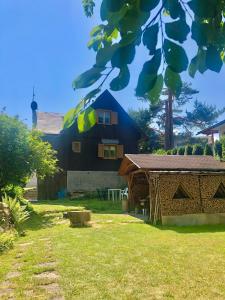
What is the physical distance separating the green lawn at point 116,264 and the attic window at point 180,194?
2.47m

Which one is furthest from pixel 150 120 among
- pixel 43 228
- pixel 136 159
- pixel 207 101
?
pixel 43 228

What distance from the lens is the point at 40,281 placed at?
609 centimetres

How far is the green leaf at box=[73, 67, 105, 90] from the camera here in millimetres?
1374

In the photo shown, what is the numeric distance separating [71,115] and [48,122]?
30.1m

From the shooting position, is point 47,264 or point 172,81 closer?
point 172,81

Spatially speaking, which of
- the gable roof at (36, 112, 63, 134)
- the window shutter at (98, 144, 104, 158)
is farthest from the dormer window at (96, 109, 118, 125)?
the gable roof at (36, 112, 63, 134)

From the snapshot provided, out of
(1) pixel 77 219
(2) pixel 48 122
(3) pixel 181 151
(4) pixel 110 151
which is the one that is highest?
(2) pixel 48 122

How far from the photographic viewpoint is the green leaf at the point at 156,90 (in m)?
1.43

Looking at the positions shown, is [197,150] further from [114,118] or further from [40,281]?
[40,281]

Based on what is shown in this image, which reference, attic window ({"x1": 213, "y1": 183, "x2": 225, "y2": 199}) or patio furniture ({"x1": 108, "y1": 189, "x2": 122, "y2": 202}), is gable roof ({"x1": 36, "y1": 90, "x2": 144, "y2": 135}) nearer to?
patio furniture ({"x1": 108, "y1": 189, "x2": 122, "y2": 202})

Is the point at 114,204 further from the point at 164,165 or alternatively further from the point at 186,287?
the point at 186,287

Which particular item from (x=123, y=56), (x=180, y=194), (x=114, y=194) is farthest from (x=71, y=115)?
(x=114, y=194)

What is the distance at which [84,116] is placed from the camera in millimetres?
1580

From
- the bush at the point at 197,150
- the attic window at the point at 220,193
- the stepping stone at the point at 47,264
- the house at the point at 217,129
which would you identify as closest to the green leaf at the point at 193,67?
the stepping stone at the point at 47,264
